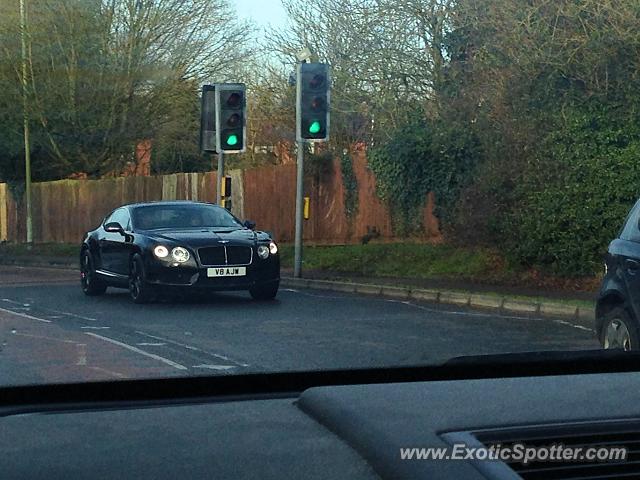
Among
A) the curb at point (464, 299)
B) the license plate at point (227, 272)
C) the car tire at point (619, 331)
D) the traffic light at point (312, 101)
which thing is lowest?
the curb at point (464, 299)

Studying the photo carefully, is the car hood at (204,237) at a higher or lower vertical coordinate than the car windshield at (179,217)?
lower

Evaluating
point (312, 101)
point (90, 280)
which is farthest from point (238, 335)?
point (312, 101)

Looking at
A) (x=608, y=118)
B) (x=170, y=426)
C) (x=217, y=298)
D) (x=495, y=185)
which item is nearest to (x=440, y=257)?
(x=495, y=185)

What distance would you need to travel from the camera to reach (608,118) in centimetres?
1784

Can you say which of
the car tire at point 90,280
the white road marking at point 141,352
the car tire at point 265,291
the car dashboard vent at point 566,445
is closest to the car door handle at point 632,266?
the white road marking at point 141,352

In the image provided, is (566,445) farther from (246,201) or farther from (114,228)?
(246,201)

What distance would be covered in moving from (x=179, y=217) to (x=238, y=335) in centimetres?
559

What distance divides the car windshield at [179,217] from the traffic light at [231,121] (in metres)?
3.34

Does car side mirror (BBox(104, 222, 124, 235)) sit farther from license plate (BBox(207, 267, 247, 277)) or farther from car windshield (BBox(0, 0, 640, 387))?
license plate (BBox(207, 267, 247, 277))

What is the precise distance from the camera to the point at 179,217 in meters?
16.8

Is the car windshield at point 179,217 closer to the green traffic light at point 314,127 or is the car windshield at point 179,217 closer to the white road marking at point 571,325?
the green traffic light at point 314,127

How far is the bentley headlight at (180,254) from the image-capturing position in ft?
50.1

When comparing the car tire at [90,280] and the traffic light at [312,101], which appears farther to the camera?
the traffic light at [312,101]

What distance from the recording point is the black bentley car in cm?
1526
